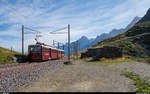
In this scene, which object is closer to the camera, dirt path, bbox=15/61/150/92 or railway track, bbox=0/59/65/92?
dirt path, bbox=15/61/150/92

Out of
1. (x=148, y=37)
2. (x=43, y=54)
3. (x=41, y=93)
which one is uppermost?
(x=148, y=37)

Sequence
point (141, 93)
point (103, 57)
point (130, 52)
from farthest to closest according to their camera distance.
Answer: point (130, 52)
point (103, 57)
point (141, 93)

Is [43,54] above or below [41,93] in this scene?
above

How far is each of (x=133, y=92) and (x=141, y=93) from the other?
11.5 inches

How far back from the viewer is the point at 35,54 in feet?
77.1

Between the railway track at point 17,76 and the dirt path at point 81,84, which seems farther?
the railway track at point 17,76

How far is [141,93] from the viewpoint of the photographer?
17.6ft

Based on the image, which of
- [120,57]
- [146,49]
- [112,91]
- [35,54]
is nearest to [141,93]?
[112,91]

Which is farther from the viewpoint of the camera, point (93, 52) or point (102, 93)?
point (93, 52)

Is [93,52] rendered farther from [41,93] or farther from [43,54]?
[41,93]

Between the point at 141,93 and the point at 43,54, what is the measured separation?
786 inches

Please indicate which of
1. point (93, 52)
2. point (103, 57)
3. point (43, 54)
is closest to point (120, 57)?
point (103, 57)

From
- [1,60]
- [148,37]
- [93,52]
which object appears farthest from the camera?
[148,37]

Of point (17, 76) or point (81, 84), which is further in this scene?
point (17, 76)
